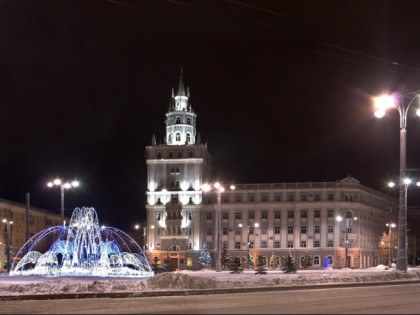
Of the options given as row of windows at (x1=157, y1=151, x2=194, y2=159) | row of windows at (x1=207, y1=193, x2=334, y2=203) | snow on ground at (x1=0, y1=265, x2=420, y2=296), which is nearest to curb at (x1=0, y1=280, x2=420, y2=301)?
snow on ground at (x1=0, y1=265, x2=420, y2=296)

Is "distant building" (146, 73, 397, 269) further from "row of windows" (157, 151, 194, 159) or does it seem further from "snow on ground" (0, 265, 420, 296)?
"snow on ground" (0, 265, 420, 296)

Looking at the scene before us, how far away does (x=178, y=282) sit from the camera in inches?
966

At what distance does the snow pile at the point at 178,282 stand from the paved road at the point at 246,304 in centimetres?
161

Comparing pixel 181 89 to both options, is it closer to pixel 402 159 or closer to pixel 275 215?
pixel 275 215

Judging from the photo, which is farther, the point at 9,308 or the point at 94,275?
the point at 94,275

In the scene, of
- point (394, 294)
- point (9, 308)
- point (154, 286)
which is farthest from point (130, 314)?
point (394, 294)

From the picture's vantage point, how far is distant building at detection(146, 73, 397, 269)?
117562 mm

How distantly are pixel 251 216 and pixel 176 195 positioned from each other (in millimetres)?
14075

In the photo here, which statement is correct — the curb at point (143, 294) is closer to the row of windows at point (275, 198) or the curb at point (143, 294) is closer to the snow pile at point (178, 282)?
the snow pile at point (178, 282)

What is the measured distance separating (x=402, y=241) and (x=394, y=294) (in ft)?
20.7

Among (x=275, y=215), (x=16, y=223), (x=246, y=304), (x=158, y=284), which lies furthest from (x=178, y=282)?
(x=275, y=215)

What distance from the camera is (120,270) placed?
4250 centimetres

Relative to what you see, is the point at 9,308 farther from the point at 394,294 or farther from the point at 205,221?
the point at 205,221

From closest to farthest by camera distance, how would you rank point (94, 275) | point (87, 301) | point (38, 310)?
point (38, 310), point (87, 301), point (94, 275)
